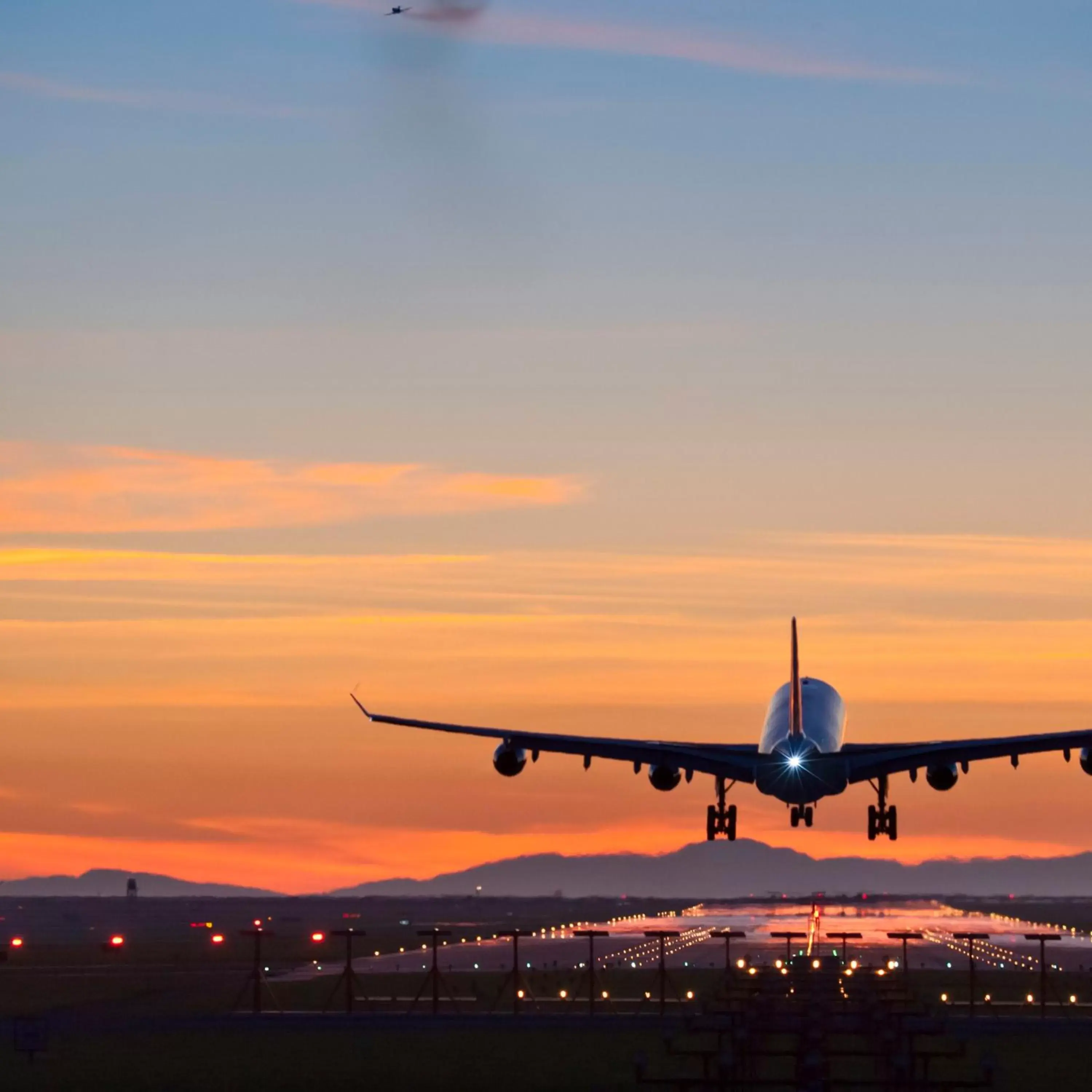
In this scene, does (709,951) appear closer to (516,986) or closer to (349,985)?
(516,986)

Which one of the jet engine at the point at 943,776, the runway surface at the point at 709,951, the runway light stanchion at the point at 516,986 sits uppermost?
the jet engine at the point at 943,776

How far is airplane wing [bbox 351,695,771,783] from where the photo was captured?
8288 cm

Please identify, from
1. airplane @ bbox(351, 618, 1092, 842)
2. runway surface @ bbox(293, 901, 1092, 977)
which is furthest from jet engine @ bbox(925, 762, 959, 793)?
runway surface @ bbox(293, 901, 1092, 977)

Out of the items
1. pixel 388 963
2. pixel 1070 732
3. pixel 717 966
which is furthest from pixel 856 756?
pixel 388 963

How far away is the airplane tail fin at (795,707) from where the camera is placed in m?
89.0

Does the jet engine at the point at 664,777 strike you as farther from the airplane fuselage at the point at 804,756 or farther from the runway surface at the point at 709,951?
the runway surface at the point at 709,951

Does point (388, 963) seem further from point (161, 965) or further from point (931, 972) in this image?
point (931, 972)

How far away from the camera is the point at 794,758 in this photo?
80.8m

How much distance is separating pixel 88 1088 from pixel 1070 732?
40711mm

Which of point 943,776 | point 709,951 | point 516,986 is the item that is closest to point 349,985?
point 516,986

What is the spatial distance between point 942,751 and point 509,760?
17.6 meters

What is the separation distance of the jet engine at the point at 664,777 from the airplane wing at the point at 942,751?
743 cm

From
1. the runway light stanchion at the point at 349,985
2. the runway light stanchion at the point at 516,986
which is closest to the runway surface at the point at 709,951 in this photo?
the runway light stanchion at the point at 516,986

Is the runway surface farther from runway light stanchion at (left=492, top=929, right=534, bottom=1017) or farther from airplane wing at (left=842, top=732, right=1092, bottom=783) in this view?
airplane wing at (left=842, top=732, right=1092, bottom=783)
